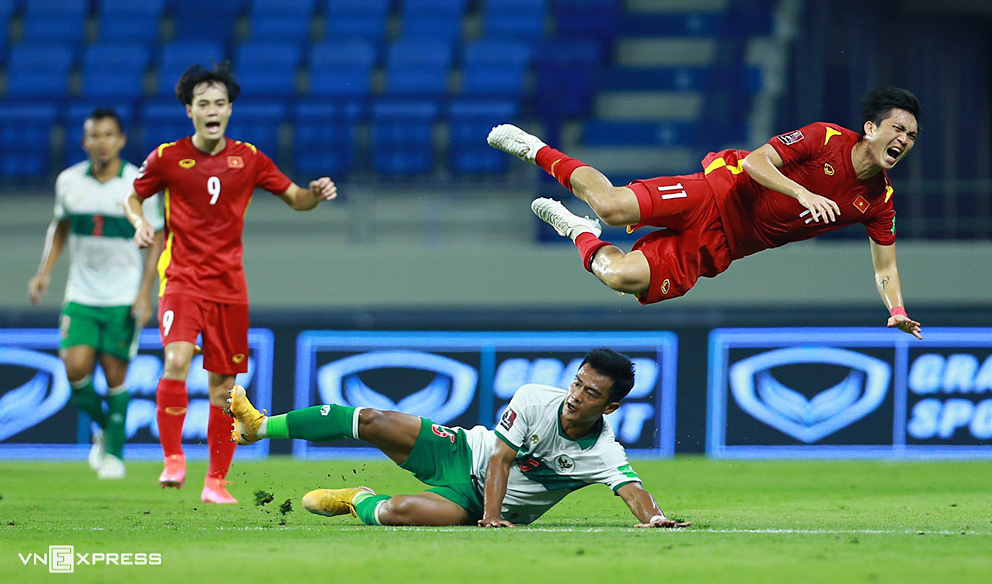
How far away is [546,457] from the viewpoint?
6598mm

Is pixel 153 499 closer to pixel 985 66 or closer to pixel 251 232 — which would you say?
pixel 251 232

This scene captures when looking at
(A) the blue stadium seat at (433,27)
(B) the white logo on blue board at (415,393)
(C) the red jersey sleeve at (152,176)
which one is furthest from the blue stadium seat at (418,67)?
(C) the red jersey sleeve at (152,176)

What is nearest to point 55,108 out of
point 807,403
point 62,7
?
point 62,7

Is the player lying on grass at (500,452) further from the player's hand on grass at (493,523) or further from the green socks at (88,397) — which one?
the green socks at (88,397)

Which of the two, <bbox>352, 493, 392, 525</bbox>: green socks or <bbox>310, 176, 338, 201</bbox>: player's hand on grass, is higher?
<bbox>310, 176, 338, 201</bbox>: player's hand on grass

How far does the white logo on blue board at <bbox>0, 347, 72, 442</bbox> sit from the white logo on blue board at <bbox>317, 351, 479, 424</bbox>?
2.36m

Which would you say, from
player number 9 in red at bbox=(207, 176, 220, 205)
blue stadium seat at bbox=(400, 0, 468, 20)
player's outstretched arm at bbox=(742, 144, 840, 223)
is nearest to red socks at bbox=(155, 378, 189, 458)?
player number 9 in red at bbox=(207, 176, 220, 205)

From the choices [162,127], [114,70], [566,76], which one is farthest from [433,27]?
[114,70]

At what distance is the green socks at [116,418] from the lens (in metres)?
9.92

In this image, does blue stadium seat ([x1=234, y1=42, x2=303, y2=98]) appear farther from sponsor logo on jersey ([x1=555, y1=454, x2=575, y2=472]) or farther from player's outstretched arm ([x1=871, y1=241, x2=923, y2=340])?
sponsor logo on jersey ([x1=555, y1=454, x2=575, y2=472])

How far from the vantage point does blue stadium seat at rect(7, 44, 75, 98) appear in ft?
53.4

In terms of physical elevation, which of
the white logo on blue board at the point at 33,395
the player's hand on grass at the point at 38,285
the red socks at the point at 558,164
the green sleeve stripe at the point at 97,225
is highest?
the red socks at the point at 558,164

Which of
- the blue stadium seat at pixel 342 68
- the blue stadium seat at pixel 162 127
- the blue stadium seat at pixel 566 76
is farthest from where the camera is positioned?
the blue stadium seat at pixel 342 68

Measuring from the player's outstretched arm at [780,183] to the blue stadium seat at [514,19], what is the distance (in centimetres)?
1021
